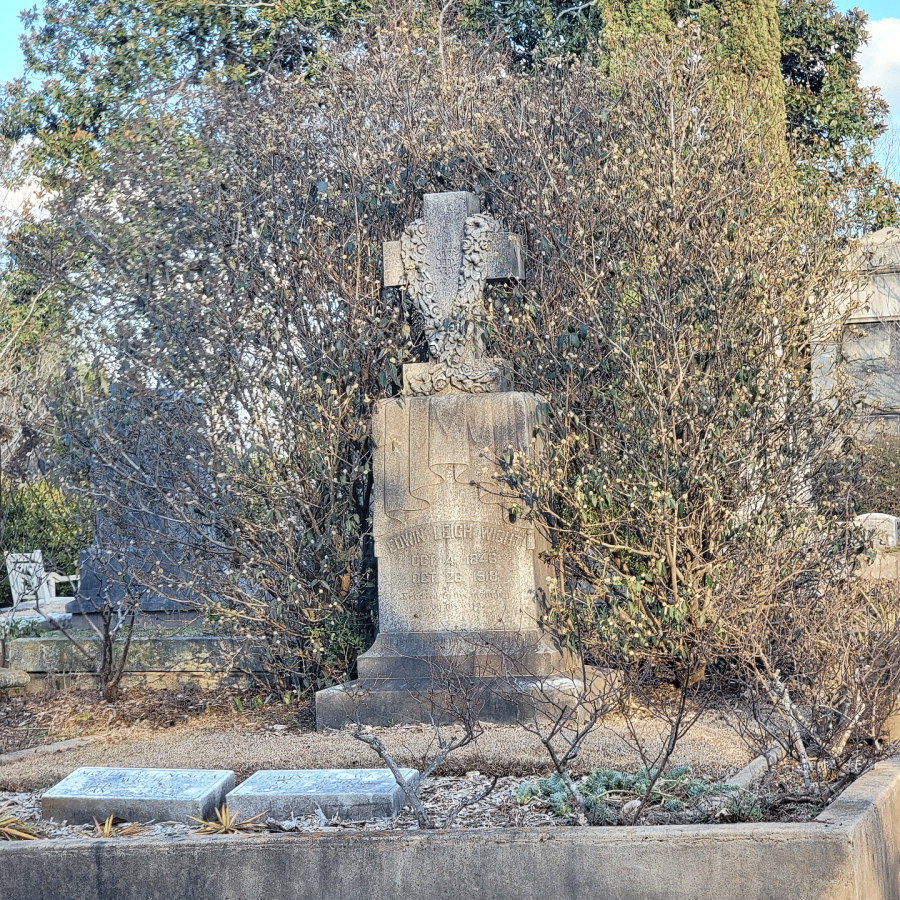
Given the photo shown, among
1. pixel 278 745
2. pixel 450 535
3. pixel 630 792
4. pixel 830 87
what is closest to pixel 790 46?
pixel 830 87

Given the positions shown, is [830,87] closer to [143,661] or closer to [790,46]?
[790,46]

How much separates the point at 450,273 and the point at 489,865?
4.55 m

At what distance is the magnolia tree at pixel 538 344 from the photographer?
6914 mm

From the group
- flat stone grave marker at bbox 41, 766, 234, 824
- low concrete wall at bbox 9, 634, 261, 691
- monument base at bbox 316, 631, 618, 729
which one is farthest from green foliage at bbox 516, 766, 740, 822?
low concrete wall at bbox 9, 634, 261, 691

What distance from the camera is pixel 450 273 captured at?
7.20 meters

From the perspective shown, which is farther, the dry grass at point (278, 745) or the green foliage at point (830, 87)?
the green foliage at point (830, 87)

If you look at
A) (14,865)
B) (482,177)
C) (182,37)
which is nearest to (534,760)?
(14,865)

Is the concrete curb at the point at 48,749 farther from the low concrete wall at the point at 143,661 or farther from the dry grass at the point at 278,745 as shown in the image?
the low concrete wall at the point at 143,661

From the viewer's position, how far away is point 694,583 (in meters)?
6.77

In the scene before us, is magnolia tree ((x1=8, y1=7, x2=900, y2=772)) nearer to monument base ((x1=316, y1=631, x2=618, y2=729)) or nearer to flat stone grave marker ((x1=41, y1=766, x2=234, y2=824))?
monument base ((x1=316, y1=631, x2=618, y2=729))

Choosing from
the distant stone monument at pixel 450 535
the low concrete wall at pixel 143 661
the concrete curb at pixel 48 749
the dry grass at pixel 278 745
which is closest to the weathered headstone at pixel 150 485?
the low concrete wall at pixel 143 661

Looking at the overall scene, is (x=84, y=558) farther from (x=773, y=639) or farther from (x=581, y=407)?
(x=773, y=639)

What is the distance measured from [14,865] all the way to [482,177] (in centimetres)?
581

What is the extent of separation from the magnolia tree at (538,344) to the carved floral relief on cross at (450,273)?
0.69 feet
